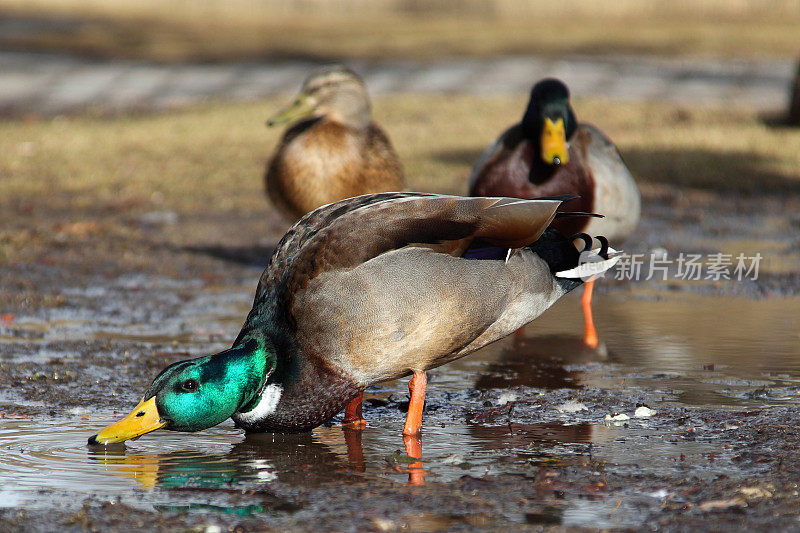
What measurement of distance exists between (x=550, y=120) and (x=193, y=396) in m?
2.75

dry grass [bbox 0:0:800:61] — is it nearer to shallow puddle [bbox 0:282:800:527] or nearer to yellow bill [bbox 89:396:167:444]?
shallow puddle [bbox 0:282:800:527]

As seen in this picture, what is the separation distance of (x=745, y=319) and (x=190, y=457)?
318cm

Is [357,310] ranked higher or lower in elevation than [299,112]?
lower

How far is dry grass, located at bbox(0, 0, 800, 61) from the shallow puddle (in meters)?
14.4

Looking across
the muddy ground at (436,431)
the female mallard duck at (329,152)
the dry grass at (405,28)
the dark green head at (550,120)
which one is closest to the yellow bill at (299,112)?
the female mallard duck at (329,152)

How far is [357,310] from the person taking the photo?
384cm

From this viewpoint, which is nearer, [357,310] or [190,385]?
[190,385]

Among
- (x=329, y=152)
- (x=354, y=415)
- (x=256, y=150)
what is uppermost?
(x=329, y=152)

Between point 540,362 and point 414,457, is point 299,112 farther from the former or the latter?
point 414,457

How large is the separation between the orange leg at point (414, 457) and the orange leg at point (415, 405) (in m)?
0.03

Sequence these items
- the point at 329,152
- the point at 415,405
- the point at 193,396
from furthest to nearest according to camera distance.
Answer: the point at 329,152 < the point at 415,405 < the point at 193,396

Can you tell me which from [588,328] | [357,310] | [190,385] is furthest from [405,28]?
[190,385]

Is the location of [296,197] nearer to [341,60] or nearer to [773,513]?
[773,513]

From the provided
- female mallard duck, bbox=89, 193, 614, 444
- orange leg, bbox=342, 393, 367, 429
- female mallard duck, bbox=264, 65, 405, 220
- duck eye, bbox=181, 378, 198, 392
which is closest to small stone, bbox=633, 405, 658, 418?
female mallard duck, bbox=89, 193, 614, 444
